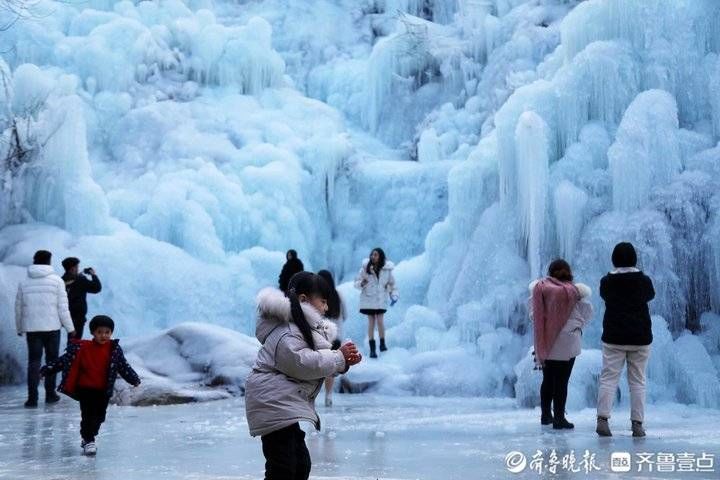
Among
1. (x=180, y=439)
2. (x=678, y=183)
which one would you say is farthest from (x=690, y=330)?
(x=180, y=439)

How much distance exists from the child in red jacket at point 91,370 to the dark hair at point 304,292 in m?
3.17

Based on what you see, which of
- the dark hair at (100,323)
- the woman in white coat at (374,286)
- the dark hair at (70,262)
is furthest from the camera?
the woman in white coat at (374,286)

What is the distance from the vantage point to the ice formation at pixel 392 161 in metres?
14.1

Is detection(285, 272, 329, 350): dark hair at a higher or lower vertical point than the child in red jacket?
higher

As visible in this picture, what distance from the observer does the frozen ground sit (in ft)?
23.0

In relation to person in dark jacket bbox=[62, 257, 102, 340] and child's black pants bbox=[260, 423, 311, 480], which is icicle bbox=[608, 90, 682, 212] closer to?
person in dark jacket bbox=[62, 257, 102, 340]

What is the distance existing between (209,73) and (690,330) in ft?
44.0

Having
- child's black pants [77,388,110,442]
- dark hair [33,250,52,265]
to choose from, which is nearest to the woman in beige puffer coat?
child's black pants [77,388,110,442]

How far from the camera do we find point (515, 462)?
7082 mm

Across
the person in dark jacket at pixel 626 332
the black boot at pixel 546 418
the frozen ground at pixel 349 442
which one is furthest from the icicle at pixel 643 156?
the person in dark jacket at pixel 626 332

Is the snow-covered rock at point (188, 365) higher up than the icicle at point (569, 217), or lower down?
lower down

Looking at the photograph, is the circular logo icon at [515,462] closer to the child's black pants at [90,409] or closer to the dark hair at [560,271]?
the dark hair at [560,271]

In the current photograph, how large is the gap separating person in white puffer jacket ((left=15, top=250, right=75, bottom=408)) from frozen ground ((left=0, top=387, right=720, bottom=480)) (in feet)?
2.23

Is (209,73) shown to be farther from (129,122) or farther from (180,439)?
(180,439)
